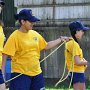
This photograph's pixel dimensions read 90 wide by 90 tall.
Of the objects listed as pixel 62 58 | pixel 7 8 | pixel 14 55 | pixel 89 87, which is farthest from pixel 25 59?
pixel 7 8

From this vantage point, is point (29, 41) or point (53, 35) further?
point (53, 35)

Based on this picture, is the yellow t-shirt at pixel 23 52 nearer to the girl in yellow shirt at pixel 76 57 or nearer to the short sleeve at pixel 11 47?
the short sleeve at pixel 11 47

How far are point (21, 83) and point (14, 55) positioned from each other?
409 millimetres

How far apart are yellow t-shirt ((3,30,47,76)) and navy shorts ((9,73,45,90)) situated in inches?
2.5

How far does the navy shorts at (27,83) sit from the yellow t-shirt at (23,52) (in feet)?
0.21

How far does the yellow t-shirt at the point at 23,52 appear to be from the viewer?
6484 mm

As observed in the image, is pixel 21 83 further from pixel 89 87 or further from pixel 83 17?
pixel 83 17

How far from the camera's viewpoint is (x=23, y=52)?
21.3ft

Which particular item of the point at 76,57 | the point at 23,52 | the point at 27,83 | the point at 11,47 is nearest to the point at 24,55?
the point at 23,52

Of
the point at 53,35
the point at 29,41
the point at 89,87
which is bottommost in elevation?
the point at 89,87

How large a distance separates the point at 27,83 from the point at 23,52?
443 millimetres

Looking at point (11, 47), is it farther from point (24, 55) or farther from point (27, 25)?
point (27, 25)

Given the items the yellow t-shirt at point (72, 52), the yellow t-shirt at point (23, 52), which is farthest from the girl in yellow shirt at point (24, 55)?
the yellow t-shirt at point (72, 52)

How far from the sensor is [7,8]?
13.9 m
